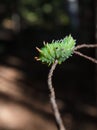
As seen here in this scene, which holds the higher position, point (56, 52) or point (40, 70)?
point (40, 70)

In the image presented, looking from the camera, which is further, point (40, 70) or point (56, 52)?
point (40, 70)

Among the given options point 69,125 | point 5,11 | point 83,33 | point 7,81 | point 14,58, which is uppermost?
point 5,11

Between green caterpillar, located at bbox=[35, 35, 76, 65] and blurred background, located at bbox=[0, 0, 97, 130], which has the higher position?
blurred background, located at bbox=[0, 0, 97, 130]

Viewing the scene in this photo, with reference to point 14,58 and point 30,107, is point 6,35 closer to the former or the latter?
point 14,58

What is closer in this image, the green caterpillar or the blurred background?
the green caterpillar

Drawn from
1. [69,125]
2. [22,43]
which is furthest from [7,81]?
[22,43]

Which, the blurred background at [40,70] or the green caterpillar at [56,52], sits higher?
the blurred background at [40,70]

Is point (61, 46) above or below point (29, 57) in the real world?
below

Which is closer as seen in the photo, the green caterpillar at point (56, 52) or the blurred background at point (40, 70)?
the green caterpillar at point (56, 52)
